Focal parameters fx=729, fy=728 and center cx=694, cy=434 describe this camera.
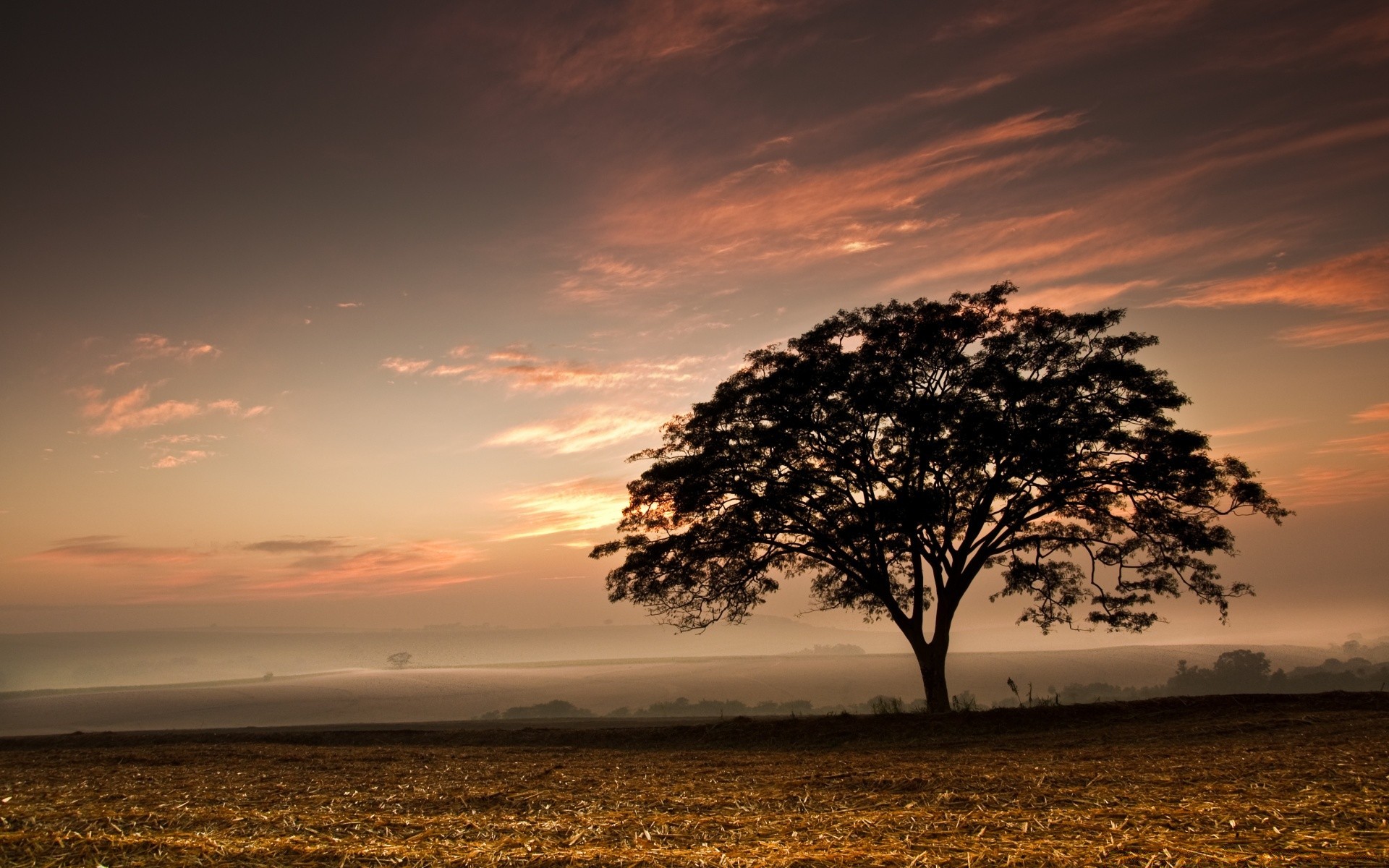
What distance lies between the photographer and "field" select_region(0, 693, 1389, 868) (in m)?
6.18

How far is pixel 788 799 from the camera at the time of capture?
9.20 metres

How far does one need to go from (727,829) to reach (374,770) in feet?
32.2

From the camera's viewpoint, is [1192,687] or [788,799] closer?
[788,799]

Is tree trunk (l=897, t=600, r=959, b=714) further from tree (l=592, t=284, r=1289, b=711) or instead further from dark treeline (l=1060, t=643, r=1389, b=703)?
dark treeline (l=1060, t=643, r=1389, b=703)

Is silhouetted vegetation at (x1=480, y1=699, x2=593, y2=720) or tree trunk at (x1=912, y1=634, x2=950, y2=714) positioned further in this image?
silhouetted vegetation at (x1=480, y1=699, x2=593, y2=720)

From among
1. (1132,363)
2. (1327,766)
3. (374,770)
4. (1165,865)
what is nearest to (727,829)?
(1165,865)

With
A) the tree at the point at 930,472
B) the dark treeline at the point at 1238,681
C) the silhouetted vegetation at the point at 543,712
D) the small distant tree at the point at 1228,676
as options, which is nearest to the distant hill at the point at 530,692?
the silhouetted vegetation at the point at 543,712

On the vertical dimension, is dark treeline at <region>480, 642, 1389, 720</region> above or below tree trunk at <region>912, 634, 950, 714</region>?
below

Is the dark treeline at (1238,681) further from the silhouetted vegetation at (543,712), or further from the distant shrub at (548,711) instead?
the silhouetted vegetation at (543,712)

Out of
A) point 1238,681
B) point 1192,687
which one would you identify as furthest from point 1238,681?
point 1192,687

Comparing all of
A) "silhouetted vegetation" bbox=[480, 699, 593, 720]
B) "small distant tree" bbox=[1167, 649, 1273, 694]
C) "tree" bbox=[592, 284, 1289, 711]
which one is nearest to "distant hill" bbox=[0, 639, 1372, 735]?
"silhouetted vegetation" bbox=[480, 699, 593, 720]

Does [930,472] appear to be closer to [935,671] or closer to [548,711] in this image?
[935,671]

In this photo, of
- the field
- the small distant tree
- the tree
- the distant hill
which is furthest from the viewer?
the small distant tree

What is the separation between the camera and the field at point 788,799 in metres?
6.18
